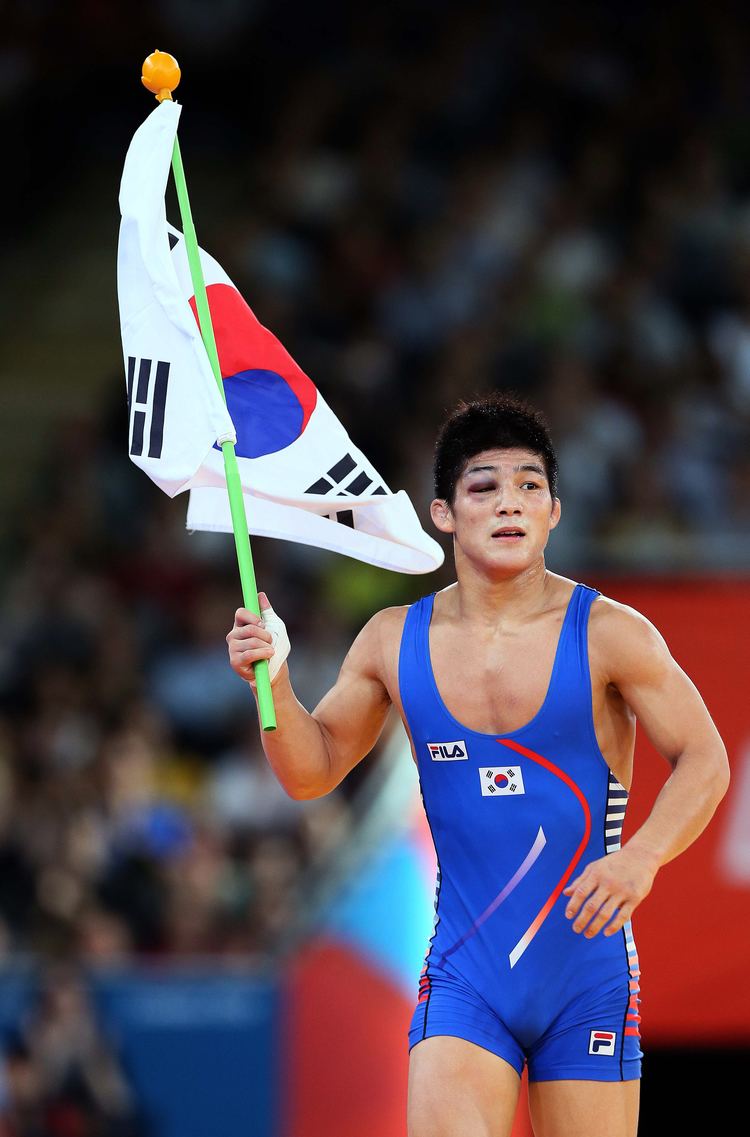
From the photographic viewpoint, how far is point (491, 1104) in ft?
13.8

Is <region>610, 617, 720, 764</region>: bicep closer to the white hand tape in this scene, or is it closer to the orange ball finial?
the white hand tape

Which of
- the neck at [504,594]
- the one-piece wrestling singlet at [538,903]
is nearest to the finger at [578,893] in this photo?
the one-piece wrestling singlet at [538,903]

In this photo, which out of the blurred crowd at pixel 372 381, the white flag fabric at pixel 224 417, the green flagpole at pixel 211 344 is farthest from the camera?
the blurred crowd at pixel 372 381

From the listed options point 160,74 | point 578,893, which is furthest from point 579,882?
point 160,74

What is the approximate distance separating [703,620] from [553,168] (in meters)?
6.34

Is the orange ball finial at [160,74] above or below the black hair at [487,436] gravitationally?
above

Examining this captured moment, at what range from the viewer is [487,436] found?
15.2ft

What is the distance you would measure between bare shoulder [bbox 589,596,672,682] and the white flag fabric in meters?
0.74

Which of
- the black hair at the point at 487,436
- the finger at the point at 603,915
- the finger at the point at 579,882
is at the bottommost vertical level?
the finger at the point at 603,915

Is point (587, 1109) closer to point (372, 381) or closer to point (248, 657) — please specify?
point (248, 657)

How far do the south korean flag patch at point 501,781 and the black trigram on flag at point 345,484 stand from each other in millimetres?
1004

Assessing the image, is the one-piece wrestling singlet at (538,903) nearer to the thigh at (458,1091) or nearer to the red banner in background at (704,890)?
the thigh at (458,1091)

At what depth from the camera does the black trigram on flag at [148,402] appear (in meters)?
5.03

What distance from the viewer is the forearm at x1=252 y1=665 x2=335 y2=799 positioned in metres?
4.59
